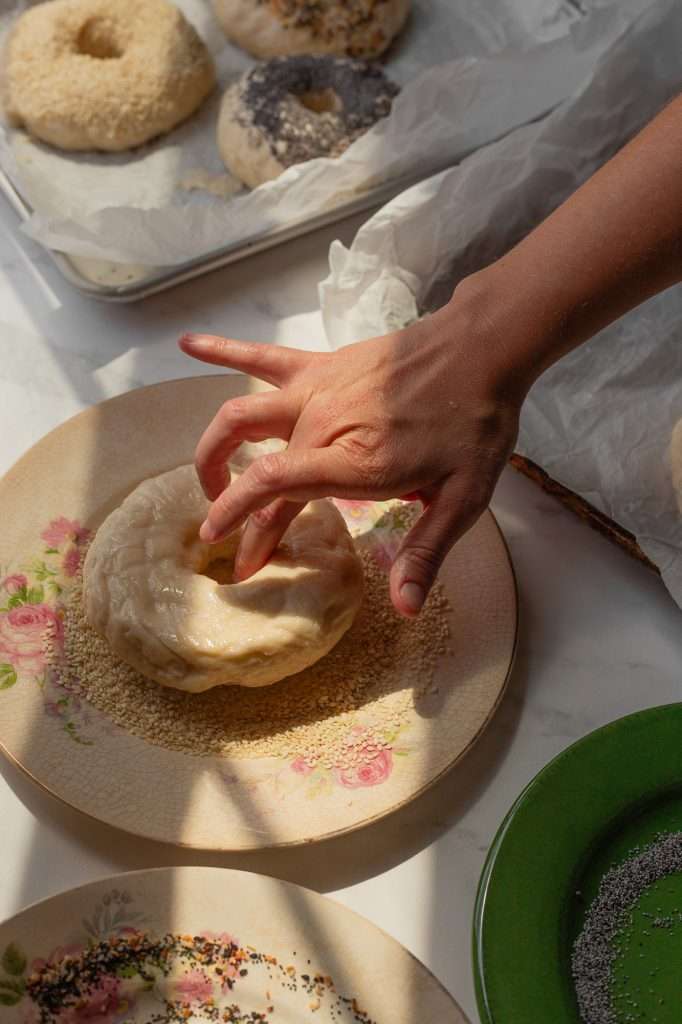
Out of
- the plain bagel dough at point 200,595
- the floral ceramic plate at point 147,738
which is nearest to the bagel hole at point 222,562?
the plain bagel dough at point 200,595

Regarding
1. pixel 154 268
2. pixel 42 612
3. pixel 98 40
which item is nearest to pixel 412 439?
pixel 42 612

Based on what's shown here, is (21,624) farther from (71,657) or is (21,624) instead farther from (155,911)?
(155,911)

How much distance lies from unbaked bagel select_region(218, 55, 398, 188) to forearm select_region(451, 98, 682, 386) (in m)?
0.59

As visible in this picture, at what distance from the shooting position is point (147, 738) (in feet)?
3.18

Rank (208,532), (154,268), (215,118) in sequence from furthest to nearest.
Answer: (215,118)
(154,268)
(208,532)

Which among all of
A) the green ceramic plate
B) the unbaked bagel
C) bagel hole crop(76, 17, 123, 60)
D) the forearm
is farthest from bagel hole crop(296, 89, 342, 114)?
the green ceramic plate

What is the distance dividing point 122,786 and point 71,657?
0.50 ft

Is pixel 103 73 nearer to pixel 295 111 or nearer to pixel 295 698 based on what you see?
pixel 295 111

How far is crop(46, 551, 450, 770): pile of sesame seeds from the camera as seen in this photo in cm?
98

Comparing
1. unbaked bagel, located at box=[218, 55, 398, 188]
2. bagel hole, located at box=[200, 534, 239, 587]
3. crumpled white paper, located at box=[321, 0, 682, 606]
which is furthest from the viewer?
unbaked bagel, located at box=[218, 55, 398, 188]

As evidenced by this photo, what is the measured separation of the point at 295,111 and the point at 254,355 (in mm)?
589

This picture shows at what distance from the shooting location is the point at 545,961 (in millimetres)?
858

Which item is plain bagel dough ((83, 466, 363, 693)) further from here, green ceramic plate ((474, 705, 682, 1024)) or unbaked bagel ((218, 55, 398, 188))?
unbaked bagel ((218, 55, 398, 188))

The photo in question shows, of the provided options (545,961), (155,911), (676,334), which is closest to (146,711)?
(155,911)
